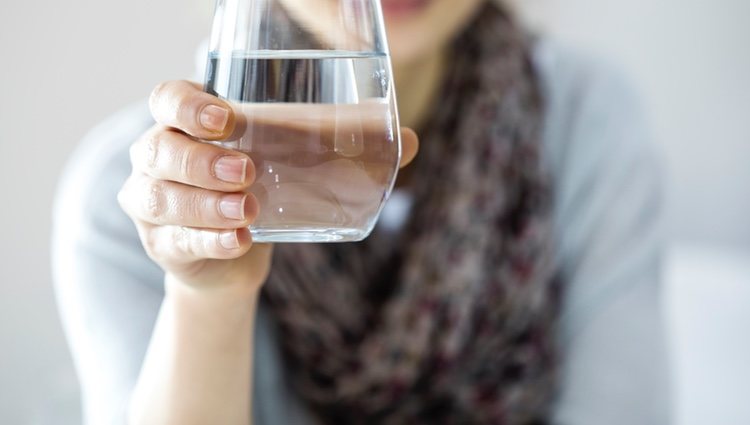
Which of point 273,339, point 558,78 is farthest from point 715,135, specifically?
point 273,339

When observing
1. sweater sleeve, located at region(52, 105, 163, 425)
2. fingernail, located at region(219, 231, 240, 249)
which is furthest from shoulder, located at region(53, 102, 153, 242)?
fingernail, located at region(219, 231, 240, 249)

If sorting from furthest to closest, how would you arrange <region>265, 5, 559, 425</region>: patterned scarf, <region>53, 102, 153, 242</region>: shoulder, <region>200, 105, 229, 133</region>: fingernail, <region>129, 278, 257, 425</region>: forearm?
<region>265, 5, 559, 425</region>: patterned scarf → <region>53, 102, 153, 242</region>: shoulder → <region>129, 278, 257, 425</region>: forearm → <region>200, 105, 229, 133</region>: fingernail

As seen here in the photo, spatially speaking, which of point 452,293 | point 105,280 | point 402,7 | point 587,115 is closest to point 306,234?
point 105,280

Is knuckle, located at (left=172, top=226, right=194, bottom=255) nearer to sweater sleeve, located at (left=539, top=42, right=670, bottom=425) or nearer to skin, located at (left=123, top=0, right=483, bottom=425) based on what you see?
skin, located at (left=123, top=0, right=483, bottom=425)

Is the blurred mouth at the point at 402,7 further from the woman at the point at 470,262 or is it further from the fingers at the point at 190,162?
the fingers at the point at 190,162

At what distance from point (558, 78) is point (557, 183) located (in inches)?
6.2

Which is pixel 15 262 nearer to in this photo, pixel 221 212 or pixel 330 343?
pixel 330 343

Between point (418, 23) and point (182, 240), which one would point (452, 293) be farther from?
point (182, 240)

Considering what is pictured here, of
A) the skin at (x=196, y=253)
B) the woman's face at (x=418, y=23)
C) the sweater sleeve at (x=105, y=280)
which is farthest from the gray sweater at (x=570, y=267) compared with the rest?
the woman's face at (x=418, y=23)

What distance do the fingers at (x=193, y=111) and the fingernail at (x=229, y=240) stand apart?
0.17 feet

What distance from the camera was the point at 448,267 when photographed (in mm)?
1160

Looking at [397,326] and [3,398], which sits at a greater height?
[397,326]

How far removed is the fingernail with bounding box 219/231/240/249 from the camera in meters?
0.44

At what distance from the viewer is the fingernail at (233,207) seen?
42 centimetres
